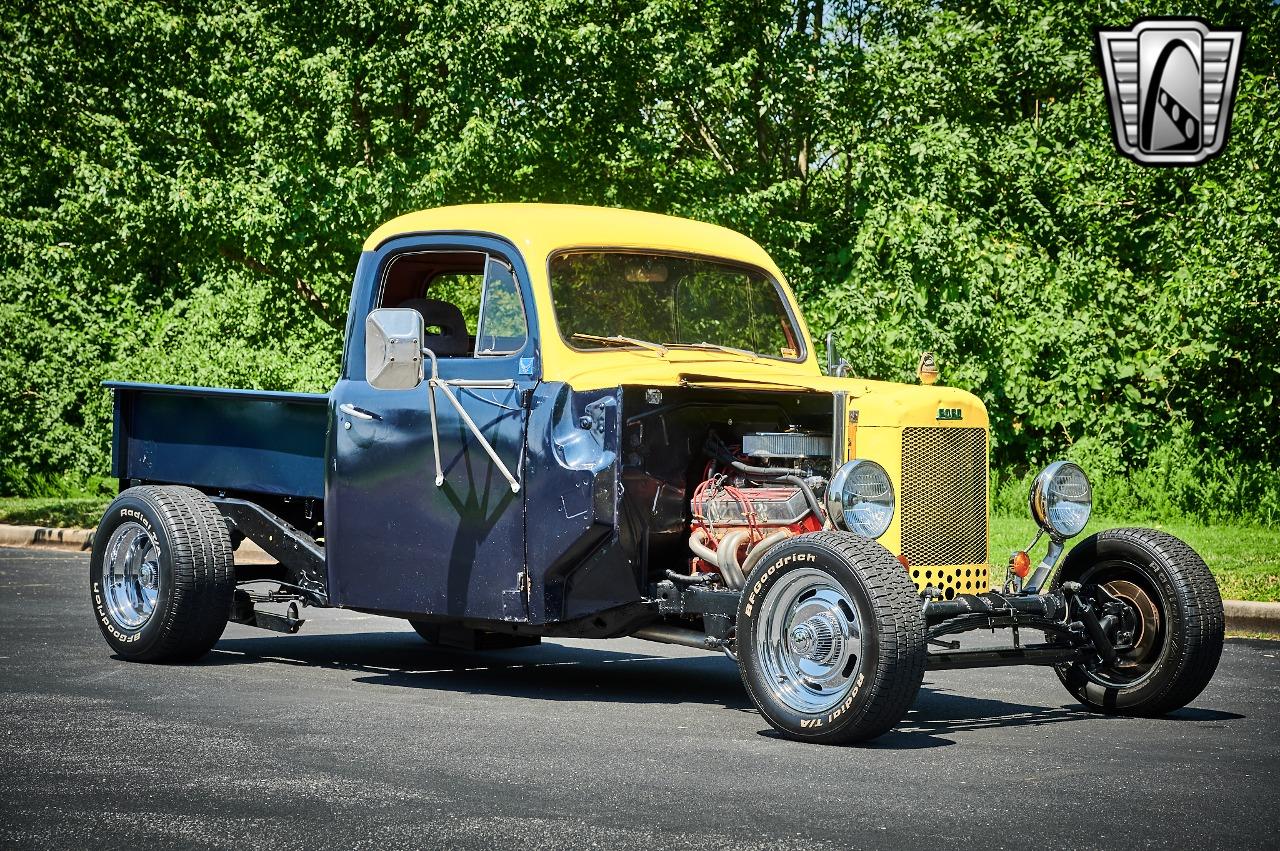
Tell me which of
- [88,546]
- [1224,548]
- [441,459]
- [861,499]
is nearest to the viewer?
[861,499]

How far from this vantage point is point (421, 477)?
8.66 metres

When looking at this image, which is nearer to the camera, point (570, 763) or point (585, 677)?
point (570, 763)

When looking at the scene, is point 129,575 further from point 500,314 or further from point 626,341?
point 626,341

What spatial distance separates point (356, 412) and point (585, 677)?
1944 mm

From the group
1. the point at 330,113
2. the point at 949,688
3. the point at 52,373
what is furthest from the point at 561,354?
the point at 52,373

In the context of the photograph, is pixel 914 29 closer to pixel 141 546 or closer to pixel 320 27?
pixel 320 27

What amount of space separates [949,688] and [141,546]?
457 cm

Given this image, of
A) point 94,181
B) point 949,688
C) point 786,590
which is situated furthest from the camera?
point 94,181

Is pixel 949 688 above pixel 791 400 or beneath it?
beneath

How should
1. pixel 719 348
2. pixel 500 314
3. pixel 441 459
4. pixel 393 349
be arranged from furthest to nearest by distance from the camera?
pixel 719 348 → pixel 500 314 → pixel 441 459 → pixel 393 349

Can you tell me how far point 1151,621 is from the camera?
8227 millimetres

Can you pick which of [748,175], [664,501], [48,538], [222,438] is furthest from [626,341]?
[748,175]

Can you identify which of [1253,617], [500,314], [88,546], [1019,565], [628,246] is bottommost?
[88,546]

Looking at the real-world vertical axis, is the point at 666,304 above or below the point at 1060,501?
above
